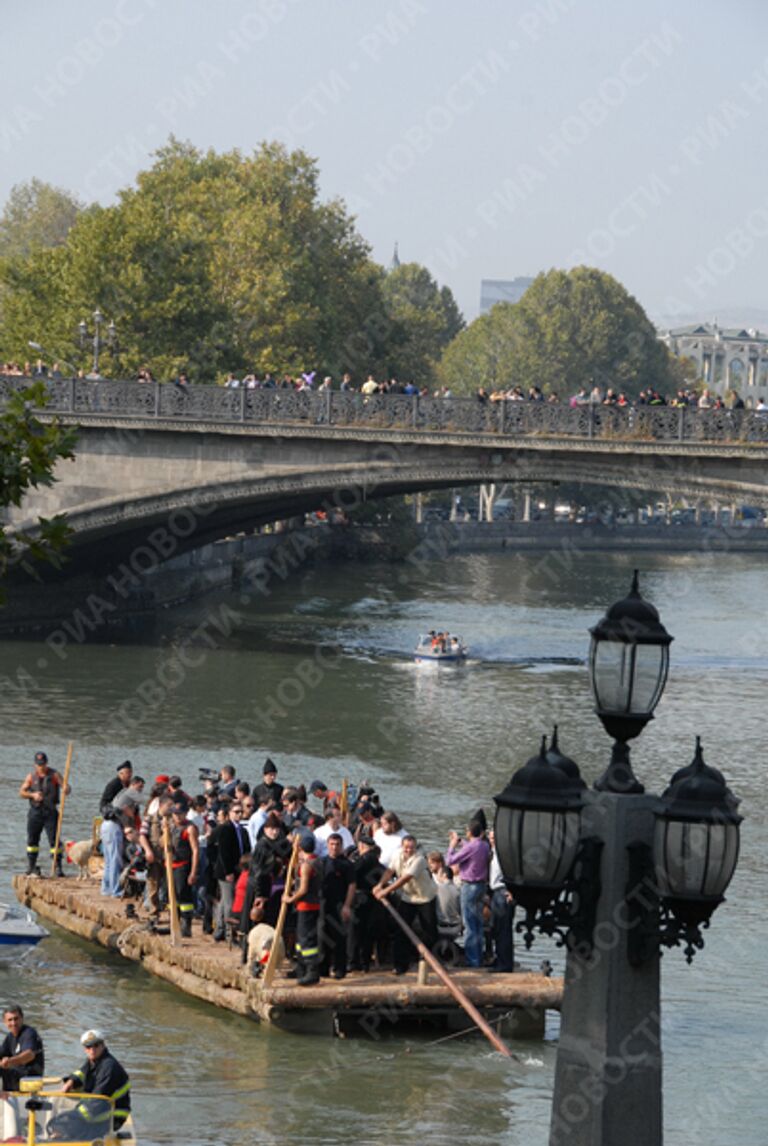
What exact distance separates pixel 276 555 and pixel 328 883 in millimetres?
62855

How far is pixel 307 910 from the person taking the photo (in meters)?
17.5

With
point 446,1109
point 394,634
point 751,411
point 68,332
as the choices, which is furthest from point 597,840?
point 68,332

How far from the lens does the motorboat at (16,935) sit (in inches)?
765

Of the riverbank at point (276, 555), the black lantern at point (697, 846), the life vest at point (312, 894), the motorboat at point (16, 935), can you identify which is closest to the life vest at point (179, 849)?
the motorboat at point (16, 935)

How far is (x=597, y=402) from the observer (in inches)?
1751

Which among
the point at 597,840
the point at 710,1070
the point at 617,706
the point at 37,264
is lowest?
the point at 710,1070

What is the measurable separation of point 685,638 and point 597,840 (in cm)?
5294

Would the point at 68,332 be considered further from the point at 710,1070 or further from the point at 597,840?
the point at 597,840

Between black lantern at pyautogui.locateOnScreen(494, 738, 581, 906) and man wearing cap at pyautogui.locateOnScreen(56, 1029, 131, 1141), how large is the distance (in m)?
5.55

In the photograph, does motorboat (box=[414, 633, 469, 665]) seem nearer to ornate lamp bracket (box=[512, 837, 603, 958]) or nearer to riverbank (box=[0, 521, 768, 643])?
riverbank (box=[0, 521, 768, 643])

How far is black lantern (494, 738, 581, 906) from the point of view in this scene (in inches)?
312

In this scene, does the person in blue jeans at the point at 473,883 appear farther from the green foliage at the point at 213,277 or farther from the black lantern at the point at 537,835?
the green foliage at the point at 213,277

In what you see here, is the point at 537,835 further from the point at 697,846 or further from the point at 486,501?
the point at 486,501

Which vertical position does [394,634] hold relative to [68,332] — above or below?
below
